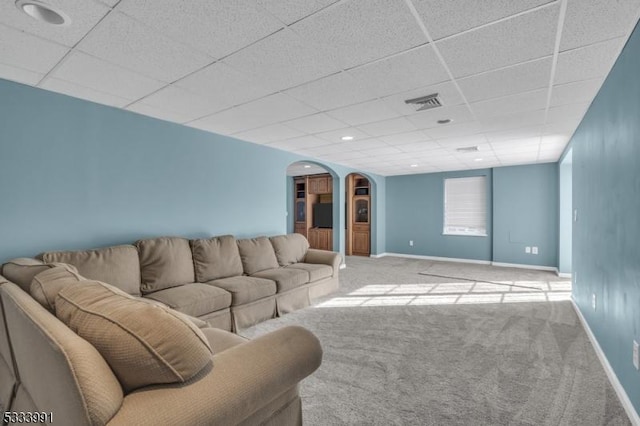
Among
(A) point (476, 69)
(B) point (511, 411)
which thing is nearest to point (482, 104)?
(A) point (476, 69)

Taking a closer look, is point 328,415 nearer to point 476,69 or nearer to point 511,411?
point 511,411

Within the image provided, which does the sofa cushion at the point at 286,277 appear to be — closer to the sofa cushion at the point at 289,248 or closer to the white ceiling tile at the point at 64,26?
the sofa cushion at the point at 289,248

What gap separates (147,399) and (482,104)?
3516mm

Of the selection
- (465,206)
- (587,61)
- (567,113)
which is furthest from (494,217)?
(587,61)

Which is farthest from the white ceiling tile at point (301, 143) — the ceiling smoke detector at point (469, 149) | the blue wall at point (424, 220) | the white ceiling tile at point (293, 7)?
the blue wall at point (424, 220)

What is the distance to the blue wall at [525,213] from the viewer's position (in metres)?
6.69

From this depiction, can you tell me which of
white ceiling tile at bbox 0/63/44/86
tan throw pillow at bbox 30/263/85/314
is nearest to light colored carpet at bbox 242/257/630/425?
tan throw pillow at bbox 30/263/85/314

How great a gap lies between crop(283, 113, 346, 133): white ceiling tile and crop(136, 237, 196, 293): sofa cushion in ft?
6.36

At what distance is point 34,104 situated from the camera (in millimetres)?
2760

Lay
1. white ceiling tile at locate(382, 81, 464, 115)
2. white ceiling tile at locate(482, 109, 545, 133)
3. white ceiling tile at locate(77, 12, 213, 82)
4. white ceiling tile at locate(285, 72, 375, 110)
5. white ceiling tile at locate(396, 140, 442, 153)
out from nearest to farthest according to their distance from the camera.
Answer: white ceiling tile at locate(77, 12, 213, 82) < white ceiling tile at locate(285, 72, 375, 110) < white ceiling tile at locate(382, 81, 464, 115) < white ceiling tile at locate(482, 109, 545, 133) < white ceiling tile at locate(396, 140, 442, 153)

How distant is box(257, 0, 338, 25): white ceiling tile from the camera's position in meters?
1.65

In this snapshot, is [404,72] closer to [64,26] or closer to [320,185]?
[64,26]

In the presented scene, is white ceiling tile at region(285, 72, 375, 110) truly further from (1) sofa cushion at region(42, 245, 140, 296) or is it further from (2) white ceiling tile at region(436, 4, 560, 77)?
(1) sofa cushion at region(42, 245, 140, 296)

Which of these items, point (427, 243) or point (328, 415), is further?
point (427, 243)
